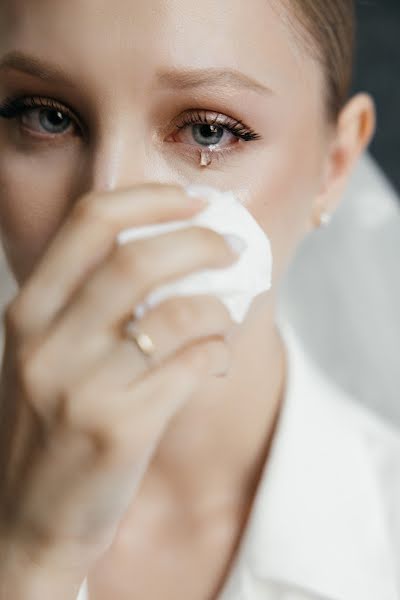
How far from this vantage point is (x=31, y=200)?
3.47ft

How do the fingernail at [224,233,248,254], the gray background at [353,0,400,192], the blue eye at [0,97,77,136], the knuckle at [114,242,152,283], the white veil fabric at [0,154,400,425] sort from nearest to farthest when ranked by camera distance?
1. the knuckle at [114,242,152,283]
2. the fingernail at [224,233,248,254]
3. the blue eye at [0,97,77,136]
4. the white veil fabric at [0,154,400,425]
5. the gray background at [353,0,400,192]

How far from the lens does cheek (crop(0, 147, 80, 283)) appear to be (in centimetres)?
104

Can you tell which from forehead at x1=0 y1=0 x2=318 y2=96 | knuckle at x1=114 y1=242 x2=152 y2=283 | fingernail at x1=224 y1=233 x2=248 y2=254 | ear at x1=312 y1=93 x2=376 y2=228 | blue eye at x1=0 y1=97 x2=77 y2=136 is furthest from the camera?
ear at x1=312 y1=93 x2=376 y2=228

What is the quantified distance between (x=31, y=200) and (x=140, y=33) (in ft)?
0.84

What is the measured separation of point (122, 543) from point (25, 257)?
21.9 inches

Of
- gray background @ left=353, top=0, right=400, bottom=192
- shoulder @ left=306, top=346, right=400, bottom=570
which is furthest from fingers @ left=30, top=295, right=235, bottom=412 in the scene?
gray background @ left=353, top=0, right=400, bottom=192

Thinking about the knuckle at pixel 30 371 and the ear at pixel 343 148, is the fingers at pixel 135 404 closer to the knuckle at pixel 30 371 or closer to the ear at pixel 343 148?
the knuckle at pixel 30 371

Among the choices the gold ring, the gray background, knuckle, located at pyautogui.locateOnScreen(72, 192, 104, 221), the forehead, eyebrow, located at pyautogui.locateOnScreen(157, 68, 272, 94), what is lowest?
the gray background

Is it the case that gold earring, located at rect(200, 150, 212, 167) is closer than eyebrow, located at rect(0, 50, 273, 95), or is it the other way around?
eyebrow, located at rect(0, 50, 273, 95)

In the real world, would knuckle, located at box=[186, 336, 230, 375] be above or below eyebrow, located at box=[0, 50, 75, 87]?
below

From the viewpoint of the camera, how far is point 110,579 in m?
1.37

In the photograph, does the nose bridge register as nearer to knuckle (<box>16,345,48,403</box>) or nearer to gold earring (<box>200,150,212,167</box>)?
gold earring (<box>200,150,212,167</box>)

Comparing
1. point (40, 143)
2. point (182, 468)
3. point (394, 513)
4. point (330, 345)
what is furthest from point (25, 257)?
point (330, 345)

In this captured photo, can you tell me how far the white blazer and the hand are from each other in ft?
1.91
